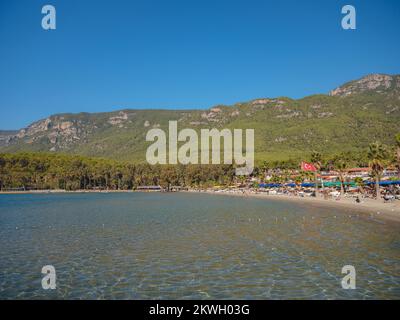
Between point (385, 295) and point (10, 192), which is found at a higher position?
point (385, 295)

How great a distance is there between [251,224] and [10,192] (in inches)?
7182

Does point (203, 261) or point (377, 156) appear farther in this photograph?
point (377, 156)

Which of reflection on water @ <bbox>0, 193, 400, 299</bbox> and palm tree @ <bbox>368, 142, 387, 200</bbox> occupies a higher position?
palm tree @ <bbox>368, 142, 387, 200</bbox>

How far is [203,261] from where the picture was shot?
2578 cm

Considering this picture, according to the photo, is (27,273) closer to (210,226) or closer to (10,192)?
(210,226)

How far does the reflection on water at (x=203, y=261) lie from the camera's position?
19.2 meters

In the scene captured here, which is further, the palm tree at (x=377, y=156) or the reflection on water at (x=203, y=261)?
the palm tree at (x=377, y=156)

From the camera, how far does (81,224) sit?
49.3 meters

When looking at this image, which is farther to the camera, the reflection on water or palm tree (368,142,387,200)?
palm tree (368,142,387,200)

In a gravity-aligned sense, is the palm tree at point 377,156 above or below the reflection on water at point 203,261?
above

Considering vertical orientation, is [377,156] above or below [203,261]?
above

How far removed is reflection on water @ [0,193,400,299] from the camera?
19250mm
